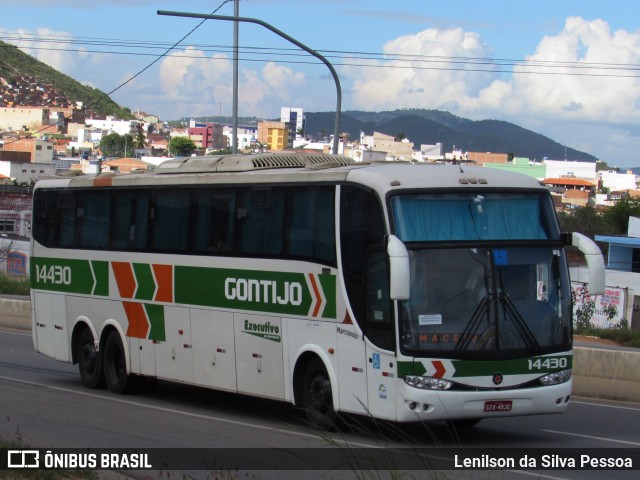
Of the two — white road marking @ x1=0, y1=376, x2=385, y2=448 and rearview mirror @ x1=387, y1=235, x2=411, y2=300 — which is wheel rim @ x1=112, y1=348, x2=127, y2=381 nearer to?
white road marking @ x1=0, y1=376, x2=385, y2=448

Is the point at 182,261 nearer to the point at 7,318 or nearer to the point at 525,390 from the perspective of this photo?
the point at 525,390

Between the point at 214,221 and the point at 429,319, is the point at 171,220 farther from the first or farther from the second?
the point at 429,319

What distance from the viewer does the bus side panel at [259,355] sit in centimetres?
1330

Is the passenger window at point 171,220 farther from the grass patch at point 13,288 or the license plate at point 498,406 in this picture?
the grass patch at point 13,288

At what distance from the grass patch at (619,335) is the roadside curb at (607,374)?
900cm

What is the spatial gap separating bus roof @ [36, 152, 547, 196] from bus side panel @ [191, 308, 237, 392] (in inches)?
73.4

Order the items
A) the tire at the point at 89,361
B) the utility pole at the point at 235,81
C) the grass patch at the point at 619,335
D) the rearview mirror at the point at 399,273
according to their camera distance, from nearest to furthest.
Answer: the rearview mirror at the point at 399,273 → the tire at the point at 89,361 → the grass patch at the point at 619,335 → the utility pole at the point at 235,81

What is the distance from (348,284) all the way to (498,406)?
2.14m

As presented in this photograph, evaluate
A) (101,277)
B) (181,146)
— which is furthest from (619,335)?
(181,146)

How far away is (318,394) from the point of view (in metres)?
12.6

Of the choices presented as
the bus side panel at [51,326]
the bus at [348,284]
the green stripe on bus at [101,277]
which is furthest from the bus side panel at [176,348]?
the bus side panel at [51,326]

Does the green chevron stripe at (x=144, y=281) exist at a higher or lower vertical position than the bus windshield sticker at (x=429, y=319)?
lower

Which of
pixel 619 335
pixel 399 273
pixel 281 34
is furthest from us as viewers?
pixel 619 335

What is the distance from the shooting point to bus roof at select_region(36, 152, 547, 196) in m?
11.8
